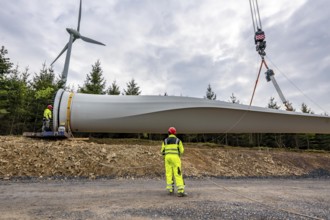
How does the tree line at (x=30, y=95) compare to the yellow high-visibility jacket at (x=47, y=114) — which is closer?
the yellow high-visibility jacket at (x=47, y=114)

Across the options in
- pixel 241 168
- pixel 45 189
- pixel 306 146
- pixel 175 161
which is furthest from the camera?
pixel 306 146

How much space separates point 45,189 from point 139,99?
8208 mm

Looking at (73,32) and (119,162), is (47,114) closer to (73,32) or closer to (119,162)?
(119,162)

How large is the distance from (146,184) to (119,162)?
8.52ft

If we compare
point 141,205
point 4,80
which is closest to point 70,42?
point 4,80

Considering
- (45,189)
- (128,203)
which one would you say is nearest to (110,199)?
(128,203)

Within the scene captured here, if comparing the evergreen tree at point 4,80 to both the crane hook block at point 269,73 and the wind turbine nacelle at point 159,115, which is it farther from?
the crane hook block at point 269,73

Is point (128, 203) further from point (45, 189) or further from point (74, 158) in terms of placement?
point (74, 158)

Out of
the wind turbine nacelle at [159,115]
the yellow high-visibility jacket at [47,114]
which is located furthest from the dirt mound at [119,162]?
the yellow high-visibility jacket at [47,114]

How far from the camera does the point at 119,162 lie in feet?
34.7

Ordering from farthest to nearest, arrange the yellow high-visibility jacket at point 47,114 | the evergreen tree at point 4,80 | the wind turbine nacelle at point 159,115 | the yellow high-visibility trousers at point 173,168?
the evergreen tree at point 4,80
the wind turbine nacelle at point 159,115
the yellow high-visibility jacket at point 47,114
the yellow high-visibility trousers at point 173,168

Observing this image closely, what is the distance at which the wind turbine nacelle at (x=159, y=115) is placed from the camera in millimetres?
13970

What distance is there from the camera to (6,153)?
380 inches

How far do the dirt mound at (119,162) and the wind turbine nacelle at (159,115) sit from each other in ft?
6.37
